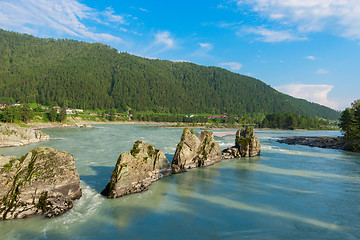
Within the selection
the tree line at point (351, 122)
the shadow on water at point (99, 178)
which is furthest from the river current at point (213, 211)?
the tree line at point (351, 122)

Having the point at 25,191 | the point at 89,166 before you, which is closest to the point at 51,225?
the point at 25,191

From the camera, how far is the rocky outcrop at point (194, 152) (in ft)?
95.1

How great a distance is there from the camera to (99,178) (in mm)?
23969

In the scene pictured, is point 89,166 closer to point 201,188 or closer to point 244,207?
point 201,188

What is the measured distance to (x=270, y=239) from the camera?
12.2 m

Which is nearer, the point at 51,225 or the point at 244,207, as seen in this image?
the point at 51,225

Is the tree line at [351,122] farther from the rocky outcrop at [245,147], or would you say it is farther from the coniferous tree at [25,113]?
the coniferous tree at [25,113]

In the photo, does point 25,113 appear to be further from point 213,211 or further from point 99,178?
point 213,211

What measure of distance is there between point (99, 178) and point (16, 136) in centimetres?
4043

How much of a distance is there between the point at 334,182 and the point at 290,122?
192m

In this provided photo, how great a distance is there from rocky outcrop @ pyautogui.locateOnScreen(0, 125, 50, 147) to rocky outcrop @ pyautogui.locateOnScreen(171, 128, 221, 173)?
1635 inches

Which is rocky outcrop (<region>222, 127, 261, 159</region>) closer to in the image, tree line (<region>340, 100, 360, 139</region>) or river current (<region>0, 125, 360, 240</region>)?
river current (<region>0, 125, 360, 240</region>)

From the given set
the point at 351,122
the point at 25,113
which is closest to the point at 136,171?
the point at 351,122

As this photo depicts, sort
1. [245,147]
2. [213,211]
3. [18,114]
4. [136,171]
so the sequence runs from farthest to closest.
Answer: [18,114] → [245,147] → [136,171] → [213,211]
